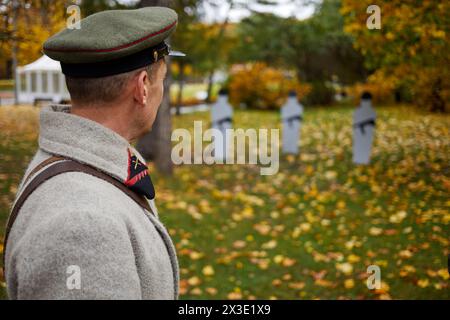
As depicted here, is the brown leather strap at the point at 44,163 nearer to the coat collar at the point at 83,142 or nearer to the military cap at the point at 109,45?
the coat collar at the point at 83,142

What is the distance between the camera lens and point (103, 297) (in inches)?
49.6

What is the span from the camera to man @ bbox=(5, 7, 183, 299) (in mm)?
1232

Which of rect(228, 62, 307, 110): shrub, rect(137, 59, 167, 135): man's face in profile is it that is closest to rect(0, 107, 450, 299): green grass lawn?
rect(137, 59, 167, 135): man's face in profile

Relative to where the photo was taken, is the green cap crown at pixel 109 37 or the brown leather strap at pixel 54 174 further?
the green cap crown at pixel 109 37

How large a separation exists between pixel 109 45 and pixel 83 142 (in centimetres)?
34

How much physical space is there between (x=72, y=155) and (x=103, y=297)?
454 millimetres

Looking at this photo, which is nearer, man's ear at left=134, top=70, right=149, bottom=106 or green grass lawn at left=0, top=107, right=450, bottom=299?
man's ear at left=134, top=70, right=149, bottom=106

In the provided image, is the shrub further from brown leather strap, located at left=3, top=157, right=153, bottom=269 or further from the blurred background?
brown leather strap, located at left=3, top=157, right=153, bottom=269

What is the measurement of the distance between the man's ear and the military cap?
36mm

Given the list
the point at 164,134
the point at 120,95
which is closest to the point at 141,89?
the point at 120,95

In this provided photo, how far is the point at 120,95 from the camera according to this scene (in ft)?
5.21

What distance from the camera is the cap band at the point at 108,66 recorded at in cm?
157

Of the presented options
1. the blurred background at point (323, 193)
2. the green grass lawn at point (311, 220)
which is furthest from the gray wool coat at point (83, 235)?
the green grass lawn at point (311, 220)
